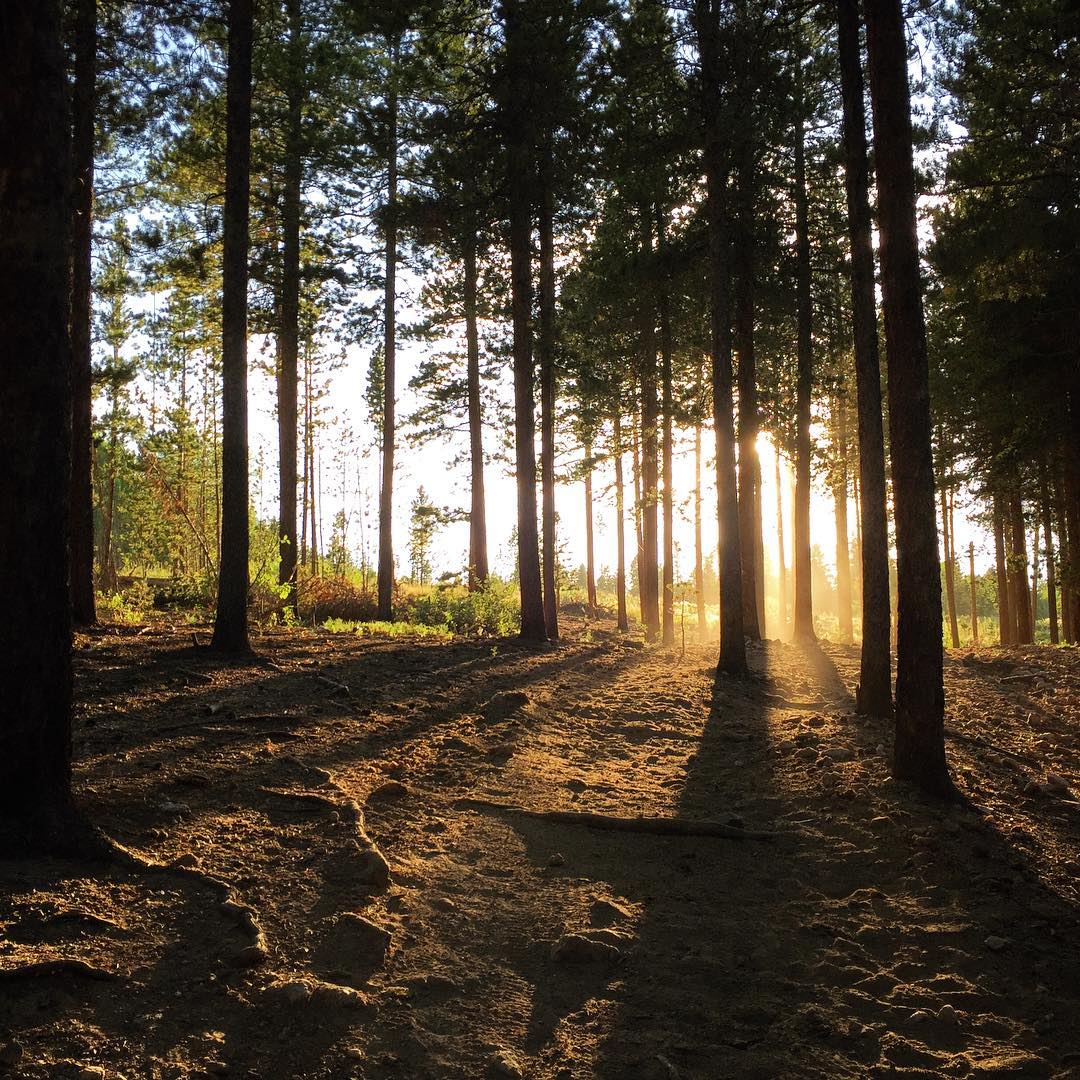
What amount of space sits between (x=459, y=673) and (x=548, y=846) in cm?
563

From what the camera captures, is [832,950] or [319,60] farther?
[319,60]

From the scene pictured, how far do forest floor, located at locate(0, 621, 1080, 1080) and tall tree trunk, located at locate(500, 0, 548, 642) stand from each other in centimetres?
710

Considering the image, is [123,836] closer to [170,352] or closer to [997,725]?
[997,725]

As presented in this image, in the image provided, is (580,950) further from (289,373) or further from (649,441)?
(649,441)

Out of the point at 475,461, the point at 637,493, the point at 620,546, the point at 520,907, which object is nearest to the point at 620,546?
the point at 620,546

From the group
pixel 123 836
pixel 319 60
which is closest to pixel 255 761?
pixel 123 836

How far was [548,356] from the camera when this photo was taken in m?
14.7

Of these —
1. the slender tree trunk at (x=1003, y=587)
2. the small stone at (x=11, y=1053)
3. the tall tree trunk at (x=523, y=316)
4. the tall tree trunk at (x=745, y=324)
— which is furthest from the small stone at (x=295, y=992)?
the slender tree trunk at (x=1003, y=587)

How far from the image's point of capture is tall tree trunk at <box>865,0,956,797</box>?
595 cm

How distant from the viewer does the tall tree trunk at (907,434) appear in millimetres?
5953

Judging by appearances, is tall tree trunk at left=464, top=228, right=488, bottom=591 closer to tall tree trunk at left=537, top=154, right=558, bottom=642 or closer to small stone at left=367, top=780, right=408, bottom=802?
tall tree trunk at left=537, top=154, right=558, bottom=642

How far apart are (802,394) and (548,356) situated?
19.7 feet

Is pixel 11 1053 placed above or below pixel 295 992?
above

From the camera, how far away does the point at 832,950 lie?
12.6ft
